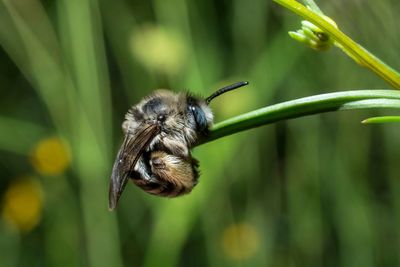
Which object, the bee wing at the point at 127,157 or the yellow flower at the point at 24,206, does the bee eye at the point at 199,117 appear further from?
the yellow flower at the point at 24,206

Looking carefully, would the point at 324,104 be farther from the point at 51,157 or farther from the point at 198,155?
the point at 51,157

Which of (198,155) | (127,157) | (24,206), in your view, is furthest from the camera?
(24,206)

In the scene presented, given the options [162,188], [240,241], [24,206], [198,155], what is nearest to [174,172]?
[162,188]

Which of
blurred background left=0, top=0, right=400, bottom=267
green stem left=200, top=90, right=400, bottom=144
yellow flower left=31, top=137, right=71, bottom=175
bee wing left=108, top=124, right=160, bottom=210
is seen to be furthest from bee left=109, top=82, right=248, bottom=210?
yellow flower left=31, top=137, right=71, bottom=175

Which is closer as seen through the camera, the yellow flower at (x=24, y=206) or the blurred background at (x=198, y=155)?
the blurred background at (x=198, y=155)

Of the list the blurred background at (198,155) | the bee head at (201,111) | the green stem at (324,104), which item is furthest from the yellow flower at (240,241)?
the green stem at (324,104)

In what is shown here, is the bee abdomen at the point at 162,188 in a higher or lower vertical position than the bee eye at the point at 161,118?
lower
